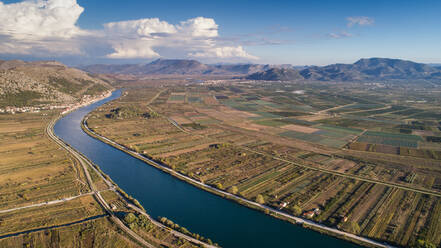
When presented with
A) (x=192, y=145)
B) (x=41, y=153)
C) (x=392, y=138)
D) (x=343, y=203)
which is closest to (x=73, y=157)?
(x=41, y=153)

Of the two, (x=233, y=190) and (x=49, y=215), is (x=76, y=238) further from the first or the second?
(x=233, y=190)

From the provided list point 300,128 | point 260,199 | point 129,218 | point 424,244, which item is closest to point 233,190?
point 260,199

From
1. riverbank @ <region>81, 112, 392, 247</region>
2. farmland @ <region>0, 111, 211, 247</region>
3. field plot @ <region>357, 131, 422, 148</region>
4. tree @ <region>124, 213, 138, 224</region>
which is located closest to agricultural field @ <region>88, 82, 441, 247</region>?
field plot @ <region>357, 131, 422, 148</region>

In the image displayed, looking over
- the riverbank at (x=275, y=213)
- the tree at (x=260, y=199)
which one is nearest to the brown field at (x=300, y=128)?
the tree at (x=260, y=199)

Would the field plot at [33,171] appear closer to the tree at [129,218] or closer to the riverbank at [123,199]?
the riverbank at [123,199]

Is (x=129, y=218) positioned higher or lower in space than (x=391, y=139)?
lower

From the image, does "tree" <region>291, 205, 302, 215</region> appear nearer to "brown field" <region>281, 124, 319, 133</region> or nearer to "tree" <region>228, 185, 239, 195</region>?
"tree" <region>228, 185, 239, 195</region>

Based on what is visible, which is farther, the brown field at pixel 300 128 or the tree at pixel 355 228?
the brown field at pixel 300 128
